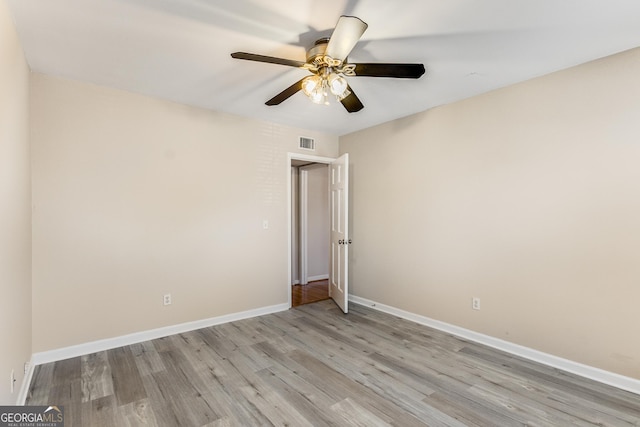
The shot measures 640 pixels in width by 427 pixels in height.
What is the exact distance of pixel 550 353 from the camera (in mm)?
2648

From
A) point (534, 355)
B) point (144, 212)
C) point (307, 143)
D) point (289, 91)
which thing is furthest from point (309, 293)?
point (289, 91)

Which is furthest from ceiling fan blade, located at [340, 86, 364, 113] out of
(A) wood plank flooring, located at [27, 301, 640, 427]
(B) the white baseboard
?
(B) the white baseboard

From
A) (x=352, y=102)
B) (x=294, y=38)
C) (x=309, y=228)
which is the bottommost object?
(x=309, y=228)

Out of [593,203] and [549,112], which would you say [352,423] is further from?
[549,112]

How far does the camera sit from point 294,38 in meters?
2.11

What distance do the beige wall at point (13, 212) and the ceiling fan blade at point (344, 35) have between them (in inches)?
70.1

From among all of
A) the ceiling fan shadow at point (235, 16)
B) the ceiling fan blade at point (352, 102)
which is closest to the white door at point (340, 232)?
the ceiling fan blade at point (352, 102)

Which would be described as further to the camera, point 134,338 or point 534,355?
point 134,338

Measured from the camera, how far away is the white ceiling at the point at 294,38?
1793 mm

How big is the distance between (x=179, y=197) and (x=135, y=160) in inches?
21.7

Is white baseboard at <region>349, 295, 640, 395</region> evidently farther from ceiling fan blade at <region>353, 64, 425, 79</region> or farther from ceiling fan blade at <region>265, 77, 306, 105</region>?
ceiling fan blade at <region>265, 77, 306, 105</region>

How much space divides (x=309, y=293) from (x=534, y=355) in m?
3.08

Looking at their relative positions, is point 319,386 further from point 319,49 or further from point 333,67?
point 319,49

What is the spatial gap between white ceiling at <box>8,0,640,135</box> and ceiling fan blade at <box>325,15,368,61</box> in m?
0.20
